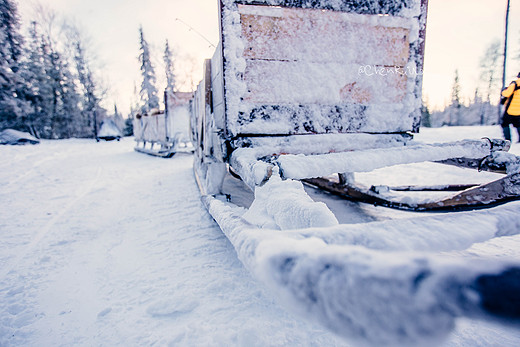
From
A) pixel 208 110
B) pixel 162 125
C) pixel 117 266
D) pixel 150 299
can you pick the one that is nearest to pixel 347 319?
pixel 150 299

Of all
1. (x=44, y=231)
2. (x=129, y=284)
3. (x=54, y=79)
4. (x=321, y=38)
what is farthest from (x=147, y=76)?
(x=129, y=284)

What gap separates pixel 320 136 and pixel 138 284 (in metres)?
1.95

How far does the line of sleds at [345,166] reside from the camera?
1.34 ft

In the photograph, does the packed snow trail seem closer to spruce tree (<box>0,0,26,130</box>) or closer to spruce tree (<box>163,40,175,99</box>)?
spruce tree (<box>0,0,26,130</box>)

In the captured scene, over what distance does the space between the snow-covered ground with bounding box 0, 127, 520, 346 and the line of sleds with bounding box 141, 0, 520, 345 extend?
0.30m

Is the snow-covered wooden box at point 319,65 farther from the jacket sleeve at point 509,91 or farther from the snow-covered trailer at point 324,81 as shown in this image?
the jacket sleeve at point 509,91

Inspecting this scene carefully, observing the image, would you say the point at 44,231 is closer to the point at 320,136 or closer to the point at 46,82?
the point at 320,136

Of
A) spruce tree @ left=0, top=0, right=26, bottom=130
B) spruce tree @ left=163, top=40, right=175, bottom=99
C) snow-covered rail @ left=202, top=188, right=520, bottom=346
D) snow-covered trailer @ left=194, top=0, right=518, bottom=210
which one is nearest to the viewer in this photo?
snow-covered rail @ left=202, top=188, right=520, bottom=346

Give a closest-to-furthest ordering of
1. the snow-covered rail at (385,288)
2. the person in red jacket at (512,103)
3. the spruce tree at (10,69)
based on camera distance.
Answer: the snow-covered rail at (385,288) < the person in red jacket at (512,103) < the spruce tree at (10,69)

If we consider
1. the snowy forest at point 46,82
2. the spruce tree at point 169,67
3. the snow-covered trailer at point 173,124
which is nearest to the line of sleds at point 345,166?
the snow-covered trailer at point 173,124

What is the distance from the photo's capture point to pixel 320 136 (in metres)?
2.49

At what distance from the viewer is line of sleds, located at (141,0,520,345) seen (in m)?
0.41

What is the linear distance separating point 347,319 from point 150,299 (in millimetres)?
1485

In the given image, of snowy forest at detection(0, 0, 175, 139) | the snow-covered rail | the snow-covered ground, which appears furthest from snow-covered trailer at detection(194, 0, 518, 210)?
snowy forest at detection(0, 0, 175, 139)
